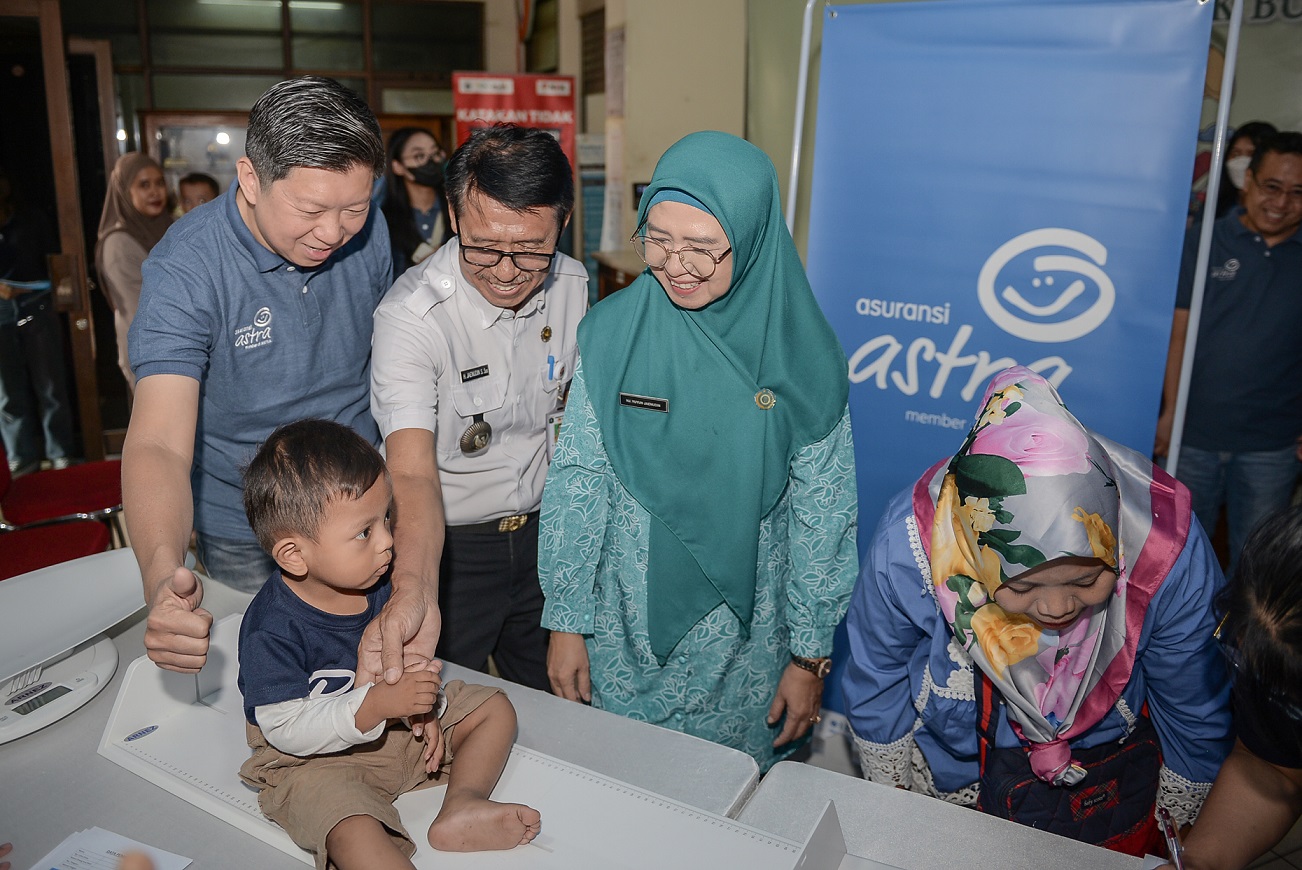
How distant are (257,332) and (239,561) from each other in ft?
1.50

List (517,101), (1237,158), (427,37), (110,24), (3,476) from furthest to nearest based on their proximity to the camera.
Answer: (427,37), (110,24), (517,101), (1237,158), (3,476)

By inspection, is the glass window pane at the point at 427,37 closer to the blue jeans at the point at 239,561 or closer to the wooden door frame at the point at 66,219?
the wooden door frame at the point at 66,219

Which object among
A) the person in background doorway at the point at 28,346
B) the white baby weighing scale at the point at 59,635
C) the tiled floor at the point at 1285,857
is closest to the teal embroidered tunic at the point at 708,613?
the white baby weighing scale at the point at 59,635

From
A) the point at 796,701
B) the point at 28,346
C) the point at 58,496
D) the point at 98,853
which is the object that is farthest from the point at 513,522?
the point at 28,346

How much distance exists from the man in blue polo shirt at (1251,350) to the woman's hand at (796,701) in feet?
5.37

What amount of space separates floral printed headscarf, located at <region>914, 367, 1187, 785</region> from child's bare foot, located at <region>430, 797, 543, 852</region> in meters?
0.69

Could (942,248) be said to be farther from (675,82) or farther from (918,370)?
(675,82)

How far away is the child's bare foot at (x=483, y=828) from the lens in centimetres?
119

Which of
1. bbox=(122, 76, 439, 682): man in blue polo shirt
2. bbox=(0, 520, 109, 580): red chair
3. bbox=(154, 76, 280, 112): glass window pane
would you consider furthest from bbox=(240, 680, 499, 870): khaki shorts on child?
bbox=(154, 76, 280, 112): glass window pane

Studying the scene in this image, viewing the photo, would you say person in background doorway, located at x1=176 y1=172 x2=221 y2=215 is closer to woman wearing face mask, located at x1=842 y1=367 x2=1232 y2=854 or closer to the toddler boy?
the toddler boy

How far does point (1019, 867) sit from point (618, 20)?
5.11 metres

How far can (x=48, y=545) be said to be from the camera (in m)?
2.48

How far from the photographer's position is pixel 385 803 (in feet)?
4.01

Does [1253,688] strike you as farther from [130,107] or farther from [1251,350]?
[130,107]
